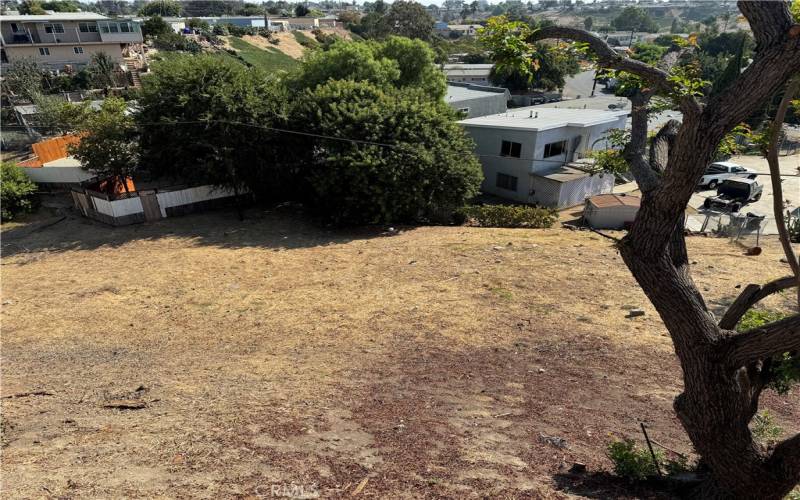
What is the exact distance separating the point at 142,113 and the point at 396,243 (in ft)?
37.4

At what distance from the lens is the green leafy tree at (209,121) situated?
57.8 ft

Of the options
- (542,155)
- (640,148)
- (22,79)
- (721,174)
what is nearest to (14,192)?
(22,79)

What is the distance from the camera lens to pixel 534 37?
14.4ft

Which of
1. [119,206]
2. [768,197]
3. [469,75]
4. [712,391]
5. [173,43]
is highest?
[173,43]

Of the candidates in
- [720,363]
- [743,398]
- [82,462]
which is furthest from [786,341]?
[82,462]

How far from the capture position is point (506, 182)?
82.7 ft

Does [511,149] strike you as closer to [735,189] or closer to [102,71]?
[735,189]

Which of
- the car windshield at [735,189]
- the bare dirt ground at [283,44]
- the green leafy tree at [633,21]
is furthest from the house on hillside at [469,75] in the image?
the green leafy tree at [633,21]

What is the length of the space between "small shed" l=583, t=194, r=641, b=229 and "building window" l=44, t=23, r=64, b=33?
4464 centimetres

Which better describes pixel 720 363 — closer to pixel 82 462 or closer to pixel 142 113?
pixel 82 462

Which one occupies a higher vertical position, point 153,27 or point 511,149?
point 153,27

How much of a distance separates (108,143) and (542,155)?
63.8 ft

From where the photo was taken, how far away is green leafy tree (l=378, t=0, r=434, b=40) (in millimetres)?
77812

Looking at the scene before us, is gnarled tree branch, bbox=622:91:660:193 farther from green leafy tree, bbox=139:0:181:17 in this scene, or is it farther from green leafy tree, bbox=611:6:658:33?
green leafy tree, bbox=611:6:658:33
